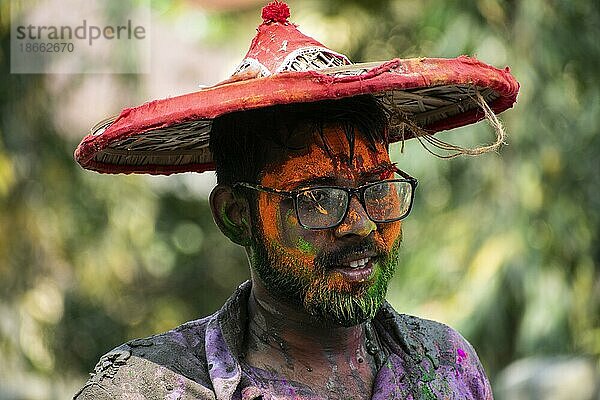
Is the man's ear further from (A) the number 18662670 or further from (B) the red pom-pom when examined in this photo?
(A) the number 18662670

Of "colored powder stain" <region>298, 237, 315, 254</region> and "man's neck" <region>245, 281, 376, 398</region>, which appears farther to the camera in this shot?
"man's neck" <region>245, 281, 376, 398</region>

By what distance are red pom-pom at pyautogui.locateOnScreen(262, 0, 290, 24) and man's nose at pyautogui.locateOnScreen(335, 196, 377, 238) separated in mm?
514

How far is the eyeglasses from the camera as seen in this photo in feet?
7.75

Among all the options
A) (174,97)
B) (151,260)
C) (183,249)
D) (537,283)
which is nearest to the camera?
(174,97)

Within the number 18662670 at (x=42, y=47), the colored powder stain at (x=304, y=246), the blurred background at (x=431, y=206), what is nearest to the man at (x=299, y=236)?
the colored powder stain at (x=304, y=246)

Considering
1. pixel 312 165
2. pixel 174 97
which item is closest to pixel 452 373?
pixel 312 165

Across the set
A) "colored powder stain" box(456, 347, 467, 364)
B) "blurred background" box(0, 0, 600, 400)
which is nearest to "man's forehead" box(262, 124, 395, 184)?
"colored powder stain" box(456, 347, 467, 364)

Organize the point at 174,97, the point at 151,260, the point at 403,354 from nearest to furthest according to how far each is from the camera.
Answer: the point at 174,97 < the point at 403,354 < the point at 151,260

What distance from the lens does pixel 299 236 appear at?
2.40 metres

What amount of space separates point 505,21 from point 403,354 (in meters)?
4.69

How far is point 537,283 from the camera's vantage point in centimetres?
675

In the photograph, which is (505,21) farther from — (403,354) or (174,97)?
(174,97)

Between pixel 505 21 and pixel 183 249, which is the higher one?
pixel 505 21

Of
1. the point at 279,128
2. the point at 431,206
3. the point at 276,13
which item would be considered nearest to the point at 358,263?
the point at 279,128
